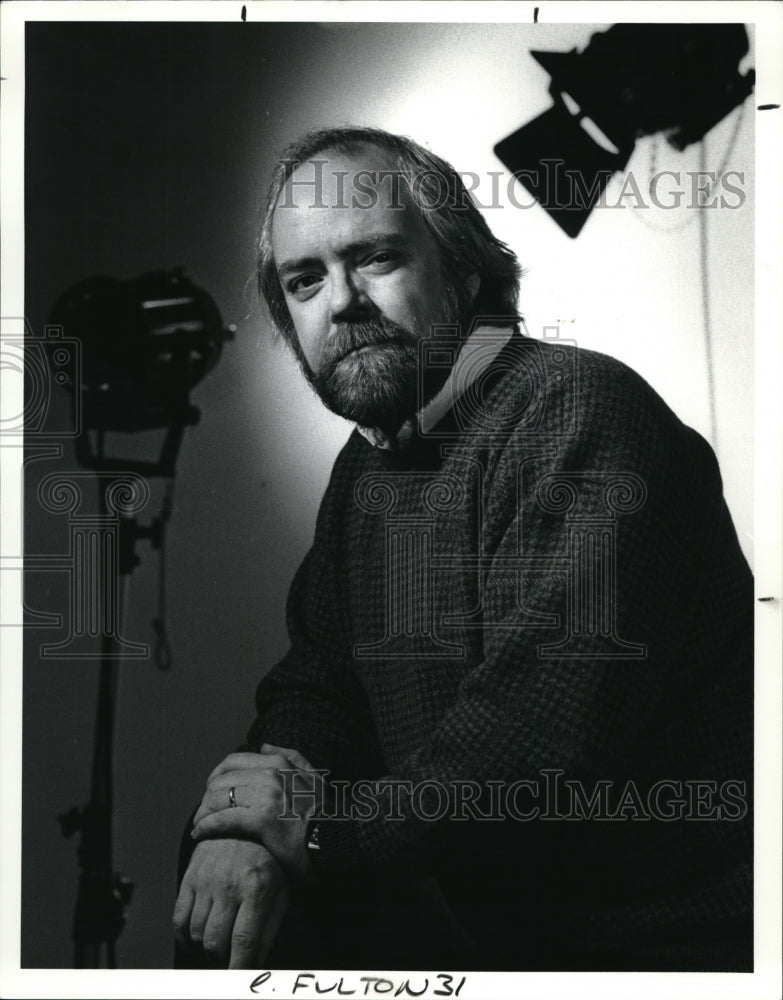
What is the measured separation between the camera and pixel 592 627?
140cm

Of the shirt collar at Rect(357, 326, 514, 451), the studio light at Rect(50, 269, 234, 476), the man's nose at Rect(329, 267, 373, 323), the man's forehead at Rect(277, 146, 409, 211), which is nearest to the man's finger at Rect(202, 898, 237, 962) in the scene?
the studio light at Rect(50, 269, 234, 476)

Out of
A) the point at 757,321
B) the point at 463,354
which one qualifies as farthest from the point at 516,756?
the point at 757,321

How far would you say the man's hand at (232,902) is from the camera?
1.42m

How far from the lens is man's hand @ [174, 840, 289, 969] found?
1419 millimetres

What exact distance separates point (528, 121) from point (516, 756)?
807mm

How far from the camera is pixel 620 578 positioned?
4.60 ft

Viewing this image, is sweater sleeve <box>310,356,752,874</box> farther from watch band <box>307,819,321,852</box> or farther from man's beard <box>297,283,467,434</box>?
man's beard <box>297,283,467,434</box>

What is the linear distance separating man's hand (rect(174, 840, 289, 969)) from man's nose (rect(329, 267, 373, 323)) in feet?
2.27

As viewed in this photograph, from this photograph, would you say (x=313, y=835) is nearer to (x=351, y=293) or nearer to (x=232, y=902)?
(x=232, y=902)

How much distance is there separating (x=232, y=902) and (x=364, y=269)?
823 mm

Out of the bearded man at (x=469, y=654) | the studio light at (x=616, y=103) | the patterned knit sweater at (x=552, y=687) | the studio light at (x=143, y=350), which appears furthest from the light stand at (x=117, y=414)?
the studio light at (x=616, y=103)

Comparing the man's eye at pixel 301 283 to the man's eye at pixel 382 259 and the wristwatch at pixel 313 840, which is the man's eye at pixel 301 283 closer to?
the man's eye at pixel 382 259

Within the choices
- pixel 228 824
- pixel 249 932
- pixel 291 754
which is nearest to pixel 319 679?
pixel 291 754
